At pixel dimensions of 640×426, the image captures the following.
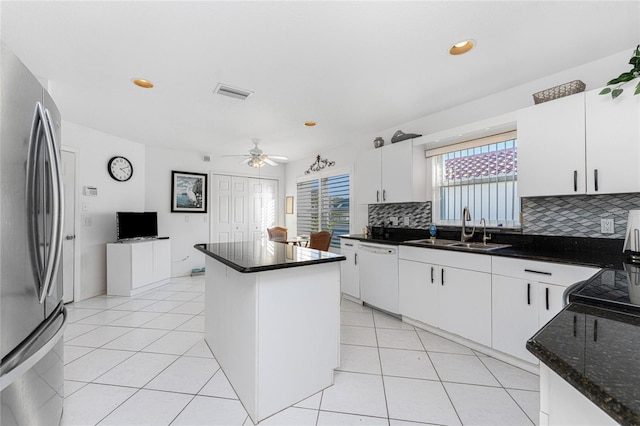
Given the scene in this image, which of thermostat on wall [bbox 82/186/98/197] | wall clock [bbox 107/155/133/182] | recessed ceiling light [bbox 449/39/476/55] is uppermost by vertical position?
recessed ceiling light [bbox 449/39/476/55]

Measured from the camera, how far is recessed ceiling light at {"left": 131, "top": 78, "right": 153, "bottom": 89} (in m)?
2.46

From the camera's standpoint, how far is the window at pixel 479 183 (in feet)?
8.86

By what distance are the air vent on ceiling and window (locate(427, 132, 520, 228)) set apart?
7.69 ft

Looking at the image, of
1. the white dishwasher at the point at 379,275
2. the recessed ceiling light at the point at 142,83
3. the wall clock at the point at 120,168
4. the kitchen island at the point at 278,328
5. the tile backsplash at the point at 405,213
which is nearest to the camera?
the kitchen island at the point at 278,328

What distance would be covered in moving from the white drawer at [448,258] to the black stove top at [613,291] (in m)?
0.90

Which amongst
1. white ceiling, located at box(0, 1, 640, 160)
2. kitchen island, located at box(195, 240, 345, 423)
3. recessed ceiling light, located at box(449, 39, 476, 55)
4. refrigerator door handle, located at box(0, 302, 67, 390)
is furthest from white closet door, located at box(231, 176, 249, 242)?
recessed ceiling light, located at box(449, 39, 476, 55)

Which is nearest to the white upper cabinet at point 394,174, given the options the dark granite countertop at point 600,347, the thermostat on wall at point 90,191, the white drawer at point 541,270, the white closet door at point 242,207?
the white drawer at point 541,270

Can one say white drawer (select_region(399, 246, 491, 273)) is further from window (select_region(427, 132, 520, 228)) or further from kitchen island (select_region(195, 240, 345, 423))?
kitchen island (select_region(195, 240, 345, 423))

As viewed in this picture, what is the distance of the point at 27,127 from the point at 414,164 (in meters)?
3.23

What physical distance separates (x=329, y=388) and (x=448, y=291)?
1399mm

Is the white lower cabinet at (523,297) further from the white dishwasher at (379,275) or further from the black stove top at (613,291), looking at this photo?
the white dishwasher at (379,275)

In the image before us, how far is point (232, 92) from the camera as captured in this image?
8.83 feet

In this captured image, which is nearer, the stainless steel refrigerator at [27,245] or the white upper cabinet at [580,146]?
the stainless steel refrigerator at [27,245]

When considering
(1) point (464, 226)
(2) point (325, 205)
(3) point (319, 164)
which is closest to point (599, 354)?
(1) point (464, 226)
